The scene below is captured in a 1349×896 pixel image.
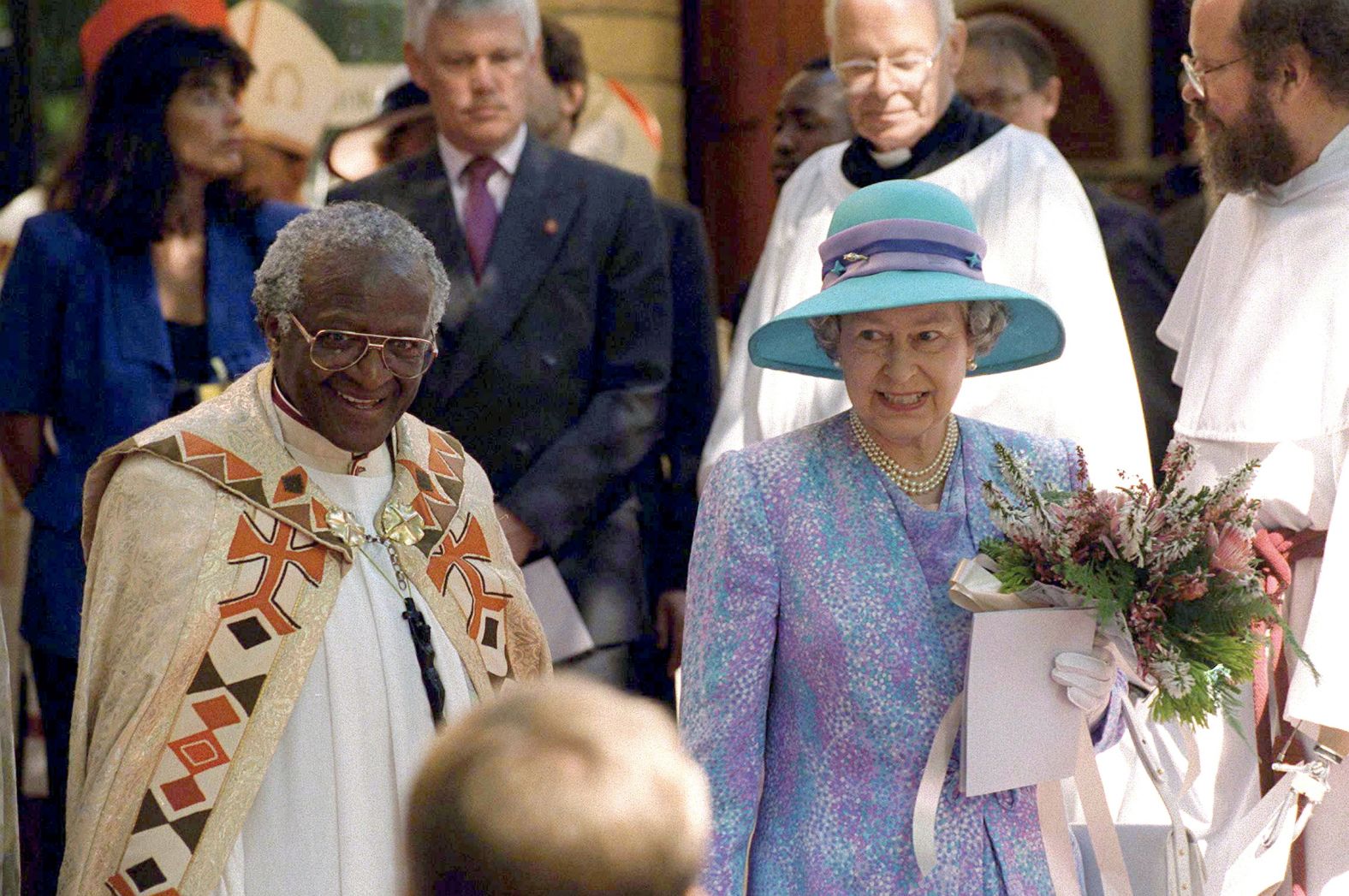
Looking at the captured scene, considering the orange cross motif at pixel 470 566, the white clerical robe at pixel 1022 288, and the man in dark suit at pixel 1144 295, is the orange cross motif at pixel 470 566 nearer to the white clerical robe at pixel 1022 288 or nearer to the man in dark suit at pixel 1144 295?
the white clerical robe at pixel 1022 288

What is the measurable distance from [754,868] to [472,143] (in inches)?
101

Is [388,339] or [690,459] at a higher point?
[388,339]

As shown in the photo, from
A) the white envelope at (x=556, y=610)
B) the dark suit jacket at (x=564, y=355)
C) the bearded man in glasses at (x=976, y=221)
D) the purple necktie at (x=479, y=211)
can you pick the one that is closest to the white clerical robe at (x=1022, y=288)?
the bearded man in glasses at (x=976, y=221)

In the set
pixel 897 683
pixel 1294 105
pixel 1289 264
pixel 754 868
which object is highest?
pixel 1294 105

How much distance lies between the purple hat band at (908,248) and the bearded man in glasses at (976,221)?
1.29m

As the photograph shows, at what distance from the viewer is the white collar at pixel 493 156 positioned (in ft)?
18.4

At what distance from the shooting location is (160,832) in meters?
3.55

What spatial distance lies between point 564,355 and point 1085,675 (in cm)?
219

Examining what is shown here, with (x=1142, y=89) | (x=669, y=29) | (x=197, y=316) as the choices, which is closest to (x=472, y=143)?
(x=197, y=316)

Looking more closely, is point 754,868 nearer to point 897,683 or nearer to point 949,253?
point 897,683

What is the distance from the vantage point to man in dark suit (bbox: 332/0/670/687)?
5348 millimetres

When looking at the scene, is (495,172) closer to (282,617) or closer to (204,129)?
(204,129)

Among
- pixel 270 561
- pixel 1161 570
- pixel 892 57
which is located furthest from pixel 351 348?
pixel 892 57

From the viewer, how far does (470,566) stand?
3957 mm
